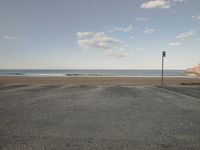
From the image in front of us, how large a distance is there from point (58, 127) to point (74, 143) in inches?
45.7

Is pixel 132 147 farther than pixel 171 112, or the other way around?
pixel 171 112

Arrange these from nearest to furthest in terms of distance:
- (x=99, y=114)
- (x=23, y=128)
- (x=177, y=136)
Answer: (x=177, y=136) < (x=23, y=128) < (x=99, y=114)

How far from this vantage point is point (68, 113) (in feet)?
20.0

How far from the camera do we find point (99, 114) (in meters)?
5.96

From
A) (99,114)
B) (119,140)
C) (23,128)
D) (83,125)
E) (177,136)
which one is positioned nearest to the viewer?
(119,140)

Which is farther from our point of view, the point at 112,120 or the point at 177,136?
the point at 112,120

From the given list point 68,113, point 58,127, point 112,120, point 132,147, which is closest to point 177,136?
point 132,147

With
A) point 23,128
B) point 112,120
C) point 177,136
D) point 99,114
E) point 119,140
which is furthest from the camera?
point 99,114

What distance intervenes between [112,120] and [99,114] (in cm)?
79

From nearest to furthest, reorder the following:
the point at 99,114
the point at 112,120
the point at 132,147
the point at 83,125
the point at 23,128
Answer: the point at 132,147 → the point at 23,128 → the point at 83,125 → the point at 112,120 → the point at 99,114

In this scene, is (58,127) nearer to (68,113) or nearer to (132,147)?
(68,113)

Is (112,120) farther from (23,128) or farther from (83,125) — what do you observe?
(23,128)

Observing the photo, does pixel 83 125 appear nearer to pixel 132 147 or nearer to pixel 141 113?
pixel 132 147

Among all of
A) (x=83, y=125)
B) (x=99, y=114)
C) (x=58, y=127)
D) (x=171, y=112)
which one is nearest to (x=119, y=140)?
(x=83, y=125)
